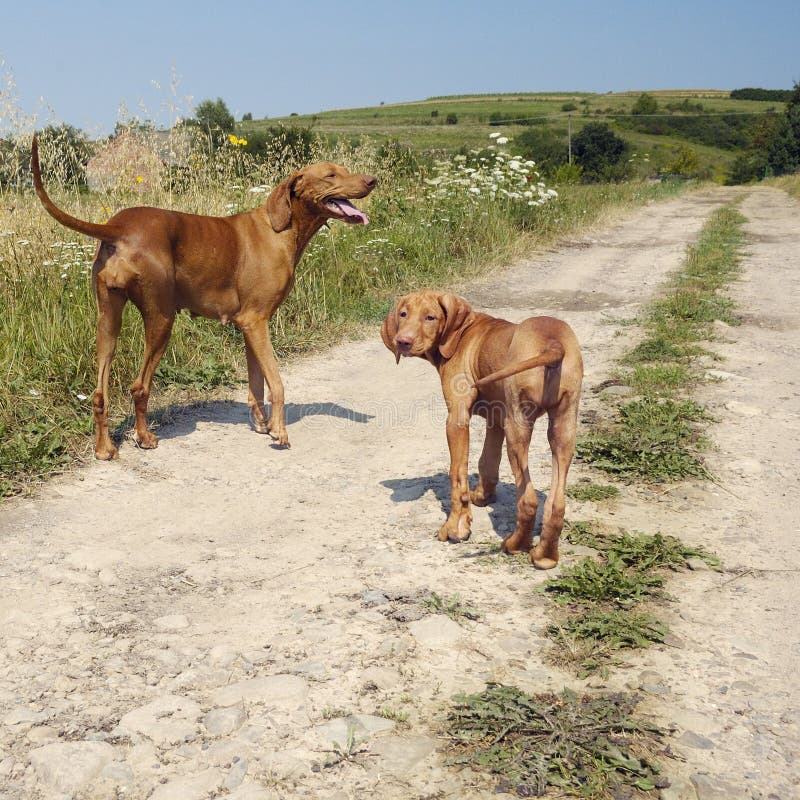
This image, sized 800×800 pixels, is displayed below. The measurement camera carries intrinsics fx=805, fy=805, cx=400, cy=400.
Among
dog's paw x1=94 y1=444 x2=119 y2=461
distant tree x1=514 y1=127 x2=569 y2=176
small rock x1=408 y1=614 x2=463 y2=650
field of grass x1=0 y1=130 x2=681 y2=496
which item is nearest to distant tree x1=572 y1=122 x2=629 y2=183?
distant tree x1=514 y1=127 x2=569 y2=176

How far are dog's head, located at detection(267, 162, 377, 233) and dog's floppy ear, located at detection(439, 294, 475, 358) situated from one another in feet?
4.86

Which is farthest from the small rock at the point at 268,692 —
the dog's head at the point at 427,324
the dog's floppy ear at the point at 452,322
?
the dog's floppy ear at the point at 452,322

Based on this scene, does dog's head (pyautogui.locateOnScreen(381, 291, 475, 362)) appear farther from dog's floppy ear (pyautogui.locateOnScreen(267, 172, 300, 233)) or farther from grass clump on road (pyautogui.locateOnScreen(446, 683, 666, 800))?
dog's floppy ear (pyautogui.locateOnScreen(267, 172, 300, 233))

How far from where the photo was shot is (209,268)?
16.0 ft

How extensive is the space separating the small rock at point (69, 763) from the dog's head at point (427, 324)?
2.01 m

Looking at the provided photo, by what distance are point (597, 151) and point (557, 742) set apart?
38.8 metres

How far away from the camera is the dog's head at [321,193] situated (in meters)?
5.04

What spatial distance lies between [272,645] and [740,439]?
10.7 feet

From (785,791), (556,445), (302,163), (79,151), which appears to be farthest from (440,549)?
(302,163)

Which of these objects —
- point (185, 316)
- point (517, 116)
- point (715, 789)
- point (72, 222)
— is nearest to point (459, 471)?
point (715, 789)

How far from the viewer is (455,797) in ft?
7.25

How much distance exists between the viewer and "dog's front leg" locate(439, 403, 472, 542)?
144 inches

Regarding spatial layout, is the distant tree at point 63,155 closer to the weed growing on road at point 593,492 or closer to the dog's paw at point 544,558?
the weed growing on road at point 593,492

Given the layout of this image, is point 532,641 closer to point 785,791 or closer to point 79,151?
point 785,791
